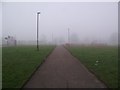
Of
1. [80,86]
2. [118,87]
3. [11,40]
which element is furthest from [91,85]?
[11,40]

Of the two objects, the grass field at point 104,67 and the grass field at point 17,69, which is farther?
the grass field at point 104,67

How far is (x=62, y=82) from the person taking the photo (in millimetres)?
9133

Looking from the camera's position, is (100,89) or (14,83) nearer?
(100,89)

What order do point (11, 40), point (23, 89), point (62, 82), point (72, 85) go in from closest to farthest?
point (23, 89), point (72, 85), point (62, 82), point (11, 40)

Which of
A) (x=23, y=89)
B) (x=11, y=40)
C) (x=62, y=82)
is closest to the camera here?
(x=23, y=89)

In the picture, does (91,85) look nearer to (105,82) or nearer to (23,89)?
(105,82)

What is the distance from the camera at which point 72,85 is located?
8516mm

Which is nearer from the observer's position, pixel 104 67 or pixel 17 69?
pixel 17 69

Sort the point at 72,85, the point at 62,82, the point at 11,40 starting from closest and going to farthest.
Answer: the point at 72,85 → the point at 62,82 → the point at 11,40

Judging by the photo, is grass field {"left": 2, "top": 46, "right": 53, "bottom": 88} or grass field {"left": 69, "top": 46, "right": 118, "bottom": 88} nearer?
grass field {"left": 2, "top": 46, "right": 53, "bottom": 88}

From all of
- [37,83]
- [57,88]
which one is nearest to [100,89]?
[57,88]

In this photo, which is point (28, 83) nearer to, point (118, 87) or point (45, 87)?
point (45, 87)

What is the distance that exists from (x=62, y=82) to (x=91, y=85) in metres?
1.24

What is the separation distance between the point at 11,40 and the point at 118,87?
88.5 metres
